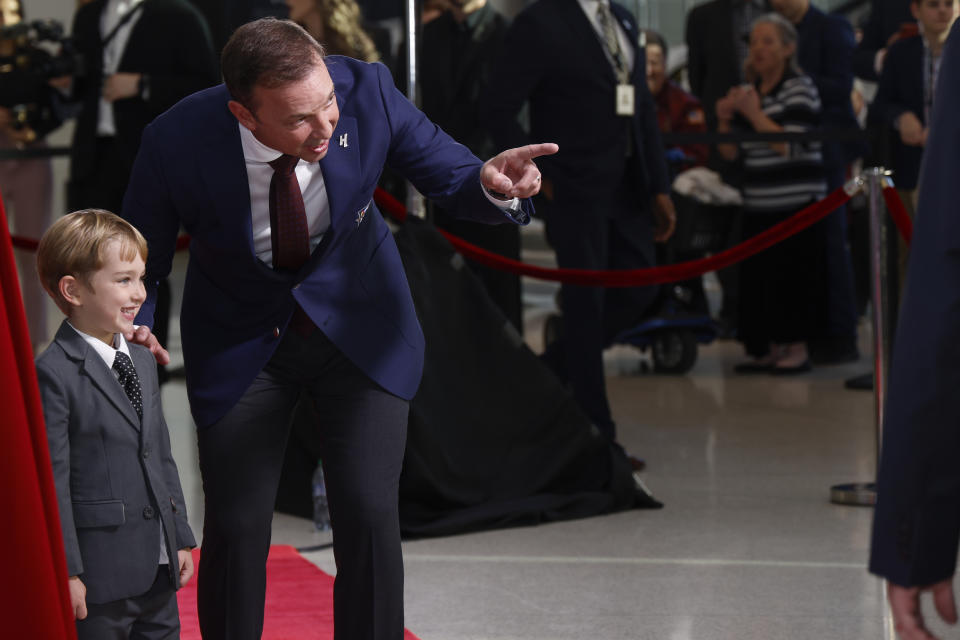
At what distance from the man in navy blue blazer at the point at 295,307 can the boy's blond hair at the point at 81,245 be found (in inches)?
6.0

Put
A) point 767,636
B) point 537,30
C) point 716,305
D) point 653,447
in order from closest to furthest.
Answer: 1. point 767,636
2. point 537,30
3. point 653,447
4. point 716,305

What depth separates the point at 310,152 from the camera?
97.4 inches

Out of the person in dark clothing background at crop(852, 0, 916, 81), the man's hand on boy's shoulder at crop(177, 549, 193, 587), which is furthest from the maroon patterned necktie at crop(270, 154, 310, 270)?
the person in dark clothing background at crop(852, 0, 916, 81)

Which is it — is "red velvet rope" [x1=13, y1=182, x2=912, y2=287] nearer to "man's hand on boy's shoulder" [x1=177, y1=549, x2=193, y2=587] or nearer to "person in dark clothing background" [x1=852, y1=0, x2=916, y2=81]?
"man's hand on boy's shoulder" [x1=177, y1=549, x2=193, y2=587]

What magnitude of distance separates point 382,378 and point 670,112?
16.8ft

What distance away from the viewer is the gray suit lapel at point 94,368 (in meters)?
2.38

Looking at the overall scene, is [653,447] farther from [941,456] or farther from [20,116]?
[941,456]

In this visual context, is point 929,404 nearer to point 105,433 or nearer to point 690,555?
point 105,433

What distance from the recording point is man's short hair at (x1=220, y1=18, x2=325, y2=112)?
2.38 meters

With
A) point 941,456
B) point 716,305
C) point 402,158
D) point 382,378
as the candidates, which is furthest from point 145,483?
point 716,305

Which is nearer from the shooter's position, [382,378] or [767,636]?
[382,378]

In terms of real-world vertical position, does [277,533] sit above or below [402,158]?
below

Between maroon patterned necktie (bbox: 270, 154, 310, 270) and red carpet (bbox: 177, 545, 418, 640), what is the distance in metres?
1.18

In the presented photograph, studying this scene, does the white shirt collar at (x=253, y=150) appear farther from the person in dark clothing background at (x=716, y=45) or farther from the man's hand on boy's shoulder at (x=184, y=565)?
the person in dark clothing background at (x=716, y=45)
